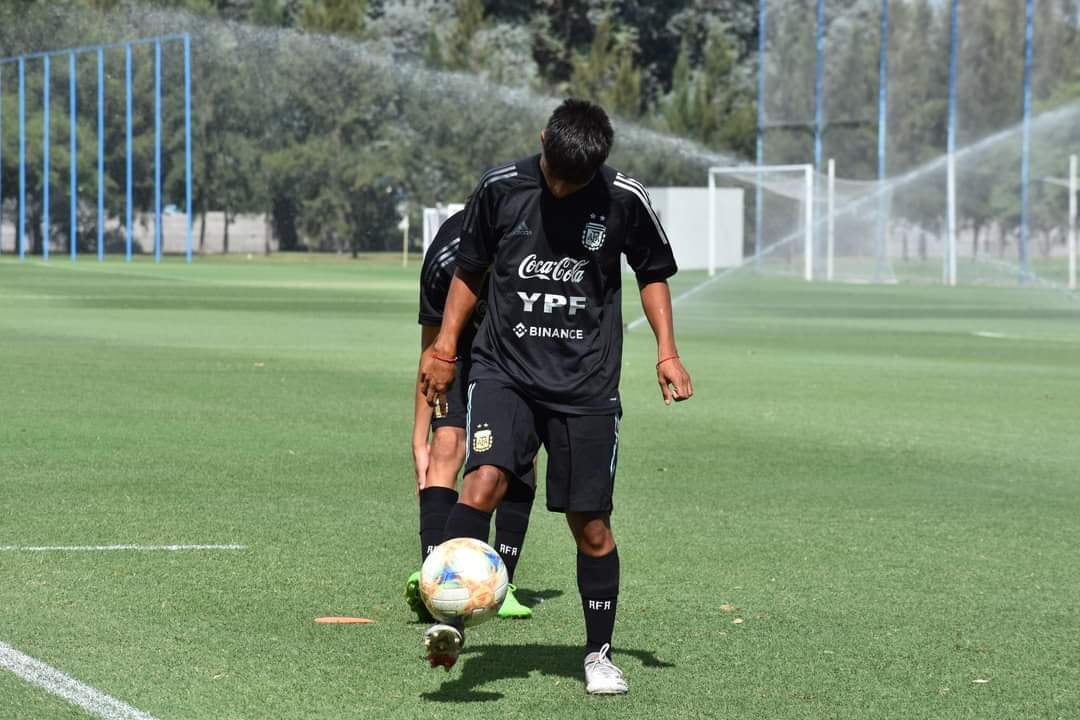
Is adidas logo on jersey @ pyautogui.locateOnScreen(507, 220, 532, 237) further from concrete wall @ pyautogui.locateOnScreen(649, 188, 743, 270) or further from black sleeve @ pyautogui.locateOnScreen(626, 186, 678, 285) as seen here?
concrete wall @ pyautogui.locateOnScreen(649, 188, 743, 270)

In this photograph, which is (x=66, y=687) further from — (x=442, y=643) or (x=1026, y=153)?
(x=1026, y=153)

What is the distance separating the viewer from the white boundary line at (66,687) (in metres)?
5.54

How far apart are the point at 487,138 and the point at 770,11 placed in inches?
736

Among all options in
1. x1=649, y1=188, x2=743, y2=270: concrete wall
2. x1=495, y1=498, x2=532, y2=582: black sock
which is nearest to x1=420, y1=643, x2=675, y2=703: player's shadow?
x1=495, y1=498, x2=532, y2=582: black sock

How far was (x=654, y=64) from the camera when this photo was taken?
81.9m

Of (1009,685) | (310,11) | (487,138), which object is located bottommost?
(1009,685)

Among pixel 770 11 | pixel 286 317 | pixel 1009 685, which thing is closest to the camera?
pixel 1009 685

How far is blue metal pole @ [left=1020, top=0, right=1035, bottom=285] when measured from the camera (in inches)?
1937

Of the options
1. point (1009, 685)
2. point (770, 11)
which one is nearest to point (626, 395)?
point (1009, 685)

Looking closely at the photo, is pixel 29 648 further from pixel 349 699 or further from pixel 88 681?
pixel 349 699

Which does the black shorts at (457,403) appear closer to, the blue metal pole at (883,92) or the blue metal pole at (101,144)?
the blue metal pole at (883,92)

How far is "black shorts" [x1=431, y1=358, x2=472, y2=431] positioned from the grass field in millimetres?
725

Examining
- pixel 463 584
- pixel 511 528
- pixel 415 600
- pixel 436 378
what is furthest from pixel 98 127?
pixel 463 584

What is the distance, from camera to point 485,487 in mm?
6109
